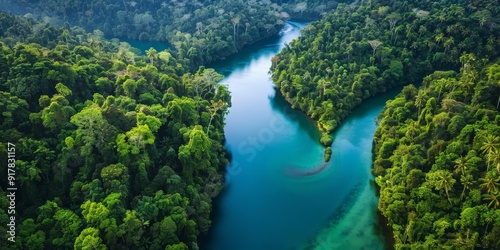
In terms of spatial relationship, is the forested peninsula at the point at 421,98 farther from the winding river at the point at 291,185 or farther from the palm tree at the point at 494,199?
the winding river at the point at 291,185

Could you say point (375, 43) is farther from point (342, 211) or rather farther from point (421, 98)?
point (342, 211)

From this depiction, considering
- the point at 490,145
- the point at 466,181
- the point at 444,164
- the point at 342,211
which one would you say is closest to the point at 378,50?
the point at 444,164

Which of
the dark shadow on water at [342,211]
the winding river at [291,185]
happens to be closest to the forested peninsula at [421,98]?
the winding river at [291,185]

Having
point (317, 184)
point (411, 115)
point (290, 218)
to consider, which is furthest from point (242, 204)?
point (411, 115)

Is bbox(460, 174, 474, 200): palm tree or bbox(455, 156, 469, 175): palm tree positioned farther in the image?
bbox(455, 156, 469, 175): palm tree

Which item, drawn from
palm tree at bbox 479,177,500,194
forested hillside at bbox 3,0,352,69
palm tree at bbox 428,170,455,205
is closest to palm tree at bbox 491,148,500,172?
palm tree at bbox 479,177,500,194

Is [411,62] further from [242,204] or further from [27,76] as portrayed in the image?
[27,76]

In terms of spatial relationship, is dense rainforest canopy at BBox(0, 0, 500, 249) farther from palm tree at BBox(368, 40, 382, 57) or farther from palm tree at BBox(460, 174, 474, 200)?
palm tree at BBox(368, 40, 382, 57)

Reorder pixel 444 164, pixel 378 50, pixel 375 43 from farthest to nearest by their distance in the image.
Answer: pixel 378 50, pixel 375 43, pixel 444 164
